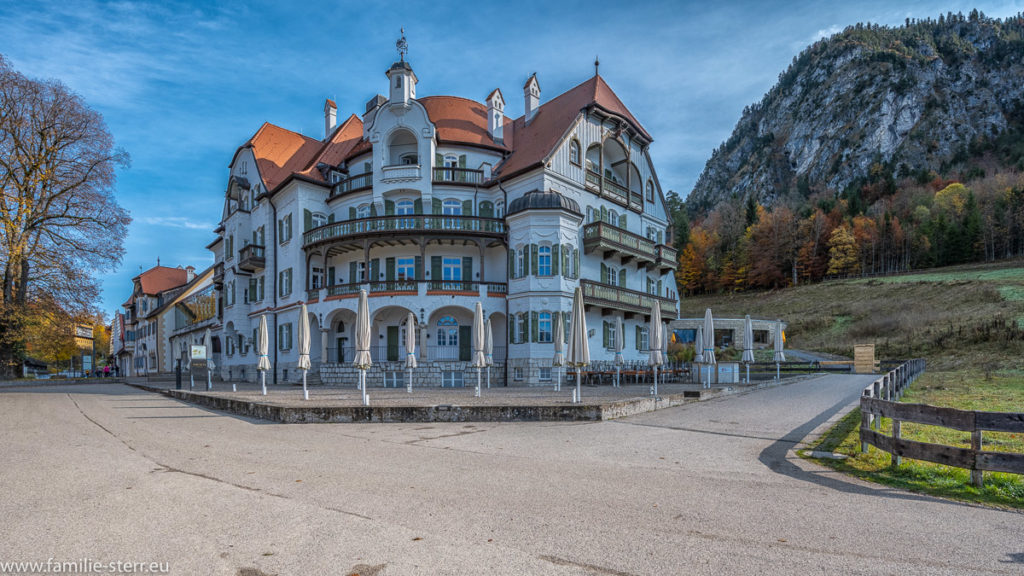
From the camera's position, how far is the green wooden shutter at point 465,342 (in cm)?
3053

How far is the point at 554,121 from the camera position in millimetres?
33781

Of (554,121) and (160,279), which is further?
(160,279)

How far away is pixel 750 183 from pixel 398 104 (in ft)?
611

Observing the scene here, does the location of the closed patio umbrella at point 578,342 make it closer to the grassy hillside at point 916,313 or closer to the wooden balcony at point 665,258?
the wooden balcony at point 665,258

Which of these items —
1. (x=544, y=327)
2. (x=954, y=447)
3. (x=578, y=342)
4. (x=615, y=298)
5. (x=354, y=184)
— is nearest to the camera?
(x=954, y=447)

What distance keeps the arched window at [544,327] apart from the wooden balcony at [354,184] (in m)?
12.7

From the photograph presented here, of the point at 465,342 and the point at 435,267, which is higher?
the point at 435,267

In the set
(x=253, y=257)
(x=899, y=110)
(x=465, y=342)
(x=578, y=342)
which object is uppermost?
(x=899, y=110)

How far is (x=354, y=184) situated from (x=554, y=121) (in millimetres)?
12373

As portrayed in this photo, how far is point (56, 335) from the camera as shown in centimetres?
2912

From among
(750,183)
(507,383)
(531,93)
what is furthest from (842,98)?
(507,383)

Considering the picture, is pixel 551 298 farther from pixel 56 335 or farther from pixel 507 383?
pixel 56 335

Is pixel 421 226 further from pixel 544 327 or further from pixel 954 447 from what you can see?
pixel 954 447

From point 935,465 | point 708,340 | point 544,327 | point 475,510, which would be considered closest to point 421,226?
point 544,327
